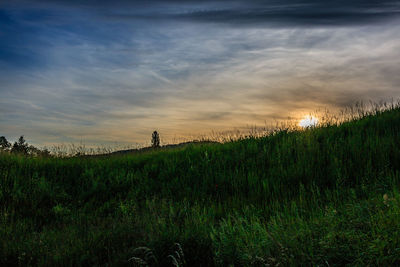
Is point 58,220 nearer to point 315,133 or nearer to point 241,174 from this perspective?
point 241,174

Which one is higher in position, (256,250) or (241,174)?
(241,174)

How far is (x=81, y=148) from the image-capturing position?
1417 cm

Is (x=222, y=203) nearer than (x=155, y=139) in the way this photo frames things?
Yes

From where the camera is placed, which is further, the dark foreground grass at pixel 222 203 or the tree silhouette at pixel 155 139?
the tree silhouette at pixel 155 139

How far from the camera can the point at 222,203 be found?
822 centimetres

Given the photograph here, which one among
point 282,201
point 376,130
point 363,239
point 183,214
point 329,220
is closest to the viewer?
point 363,239

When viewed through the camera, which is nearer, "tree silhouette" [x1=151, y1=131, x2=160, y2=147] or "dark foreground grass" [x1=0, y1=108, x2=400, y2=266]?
"dark foreground grass" [x1=0, y1=108, x2=400, y2=266]

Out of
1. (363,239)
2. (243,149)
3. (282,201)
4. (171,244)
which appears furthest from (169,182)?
(363,239)

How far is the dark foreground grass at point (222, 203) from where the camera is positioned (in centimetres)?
436

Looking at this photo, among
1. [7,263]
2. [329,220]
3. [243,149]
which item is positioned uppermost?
[243,149]

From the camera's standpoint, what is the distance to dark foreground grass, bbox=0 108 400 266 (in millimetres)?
4355

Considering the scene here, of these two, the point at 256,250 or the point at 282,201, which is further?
the point at 282,201

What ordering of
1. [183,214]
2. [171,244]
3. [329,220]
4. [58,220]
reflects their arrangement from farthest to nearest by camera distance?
[58,220] < [183,214] < [171,244] < [329,220]

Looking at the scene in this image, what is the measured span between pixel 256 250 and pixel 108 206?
5509 millimetres
